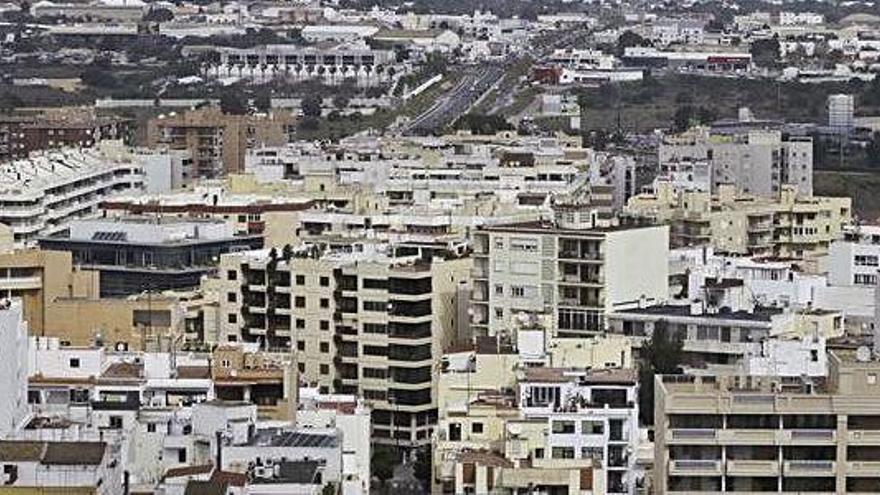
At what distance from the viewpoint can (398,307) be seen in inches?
1278

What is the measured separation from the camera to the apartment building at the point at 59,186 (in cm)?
4209

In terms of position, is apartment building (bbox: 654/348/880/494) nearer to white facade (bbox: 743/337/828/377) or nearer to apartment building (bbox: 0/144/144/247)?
white facade (bbox: 743/337/828/377)

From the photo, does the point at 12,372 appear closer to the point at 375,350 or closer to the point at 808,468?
the point at 808,468

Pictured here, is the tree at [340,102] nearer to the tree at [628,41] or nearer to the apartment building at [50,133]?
the tree at [628,41]

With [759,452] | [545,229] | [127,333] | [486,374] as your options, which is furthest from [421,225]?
[759,452]

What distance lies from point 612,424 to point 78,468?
16.3 feet

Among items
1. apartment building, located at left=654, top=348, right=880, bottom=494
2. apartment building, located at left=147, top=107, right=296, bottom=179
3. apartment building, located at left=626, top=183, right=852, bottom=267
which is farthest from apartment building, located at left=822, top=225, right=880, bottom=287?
apartment building, located at left=147, top=107, right=296, bottom=179

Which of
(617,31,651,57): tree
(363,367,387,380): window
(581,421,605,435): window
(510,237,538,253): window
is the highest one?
(617,31,651,57): tree

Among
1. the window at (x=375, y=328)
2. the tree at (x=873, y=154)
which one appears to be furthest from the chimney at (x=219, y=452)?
the tree at (x=873, y=154)

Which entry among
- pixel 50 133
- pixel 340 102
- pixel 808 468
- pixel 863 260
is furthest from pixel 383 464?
pixel 340 102

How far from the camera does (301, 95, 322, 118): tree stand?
7138 centimetres

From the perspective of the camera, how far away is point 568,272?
32.2 meters

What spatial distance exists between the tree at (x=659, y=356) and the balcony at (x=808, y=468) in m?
4.79

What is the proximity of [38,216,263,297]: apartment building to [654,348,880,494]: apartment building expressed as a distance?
48.1ft
